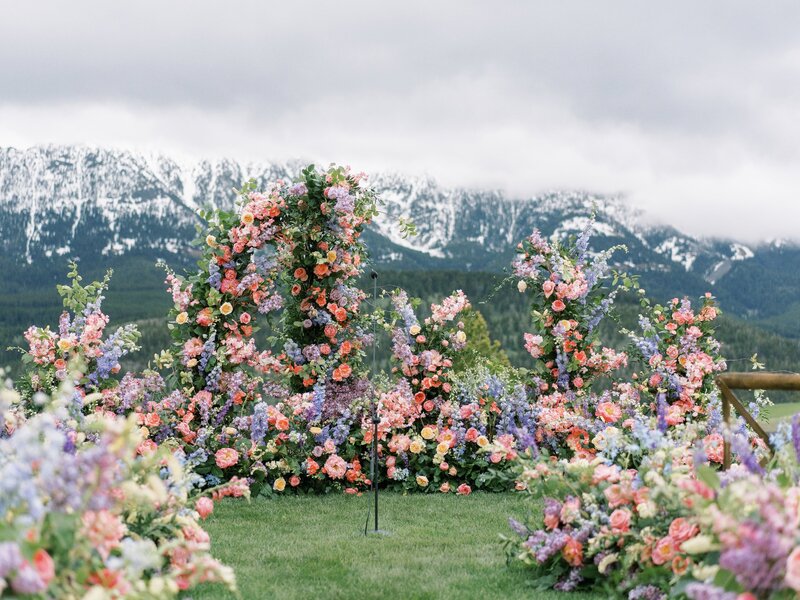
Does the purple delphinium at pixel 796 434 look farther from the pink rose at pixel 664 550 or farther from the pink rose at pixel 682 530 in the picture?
the pink rose at pixel 664 550

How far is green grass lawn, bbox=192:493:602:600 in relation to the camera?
5215mm

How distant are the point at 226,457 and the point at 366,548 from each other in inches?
121

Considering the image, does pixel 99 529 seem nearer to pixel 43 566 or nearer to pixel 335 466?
pixel 43 566

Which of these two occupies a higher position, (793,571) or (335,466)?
(793,571)

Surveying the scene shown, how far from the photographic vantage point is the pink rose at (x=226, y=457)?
8898 mm

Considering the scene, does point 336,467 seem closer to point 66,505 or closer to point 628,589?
point 628,589

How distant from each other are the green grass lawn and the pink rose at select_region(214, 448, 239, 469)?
0.44 metres

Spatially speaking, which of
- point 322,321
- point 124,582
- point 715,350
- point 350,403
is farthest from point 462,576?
point 715,350

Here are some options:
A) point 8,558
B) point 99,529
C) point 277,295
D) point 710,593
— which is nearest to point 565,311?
point 277,295

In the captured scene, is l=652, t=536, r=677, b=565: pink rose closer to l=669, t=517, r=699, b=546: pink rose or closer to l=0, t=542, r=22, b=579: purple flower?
l=669, t=517, r=699, b=546: pink rose

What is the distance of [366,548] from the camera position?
6.43m

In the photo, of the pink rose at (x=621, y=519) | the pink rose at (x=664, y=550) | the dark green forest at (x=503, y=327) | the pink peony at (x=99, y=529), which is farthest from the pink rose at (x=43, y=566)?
the dark green forest at (x=503, y=327)

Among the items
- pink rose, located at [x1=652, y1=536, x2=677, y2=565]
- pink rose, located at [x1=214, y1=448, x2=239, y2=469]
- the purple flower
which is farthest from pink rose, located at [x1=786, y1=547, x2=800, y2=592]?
pink rose, located at [x1=214, y1=448, x2=239, y2=469]

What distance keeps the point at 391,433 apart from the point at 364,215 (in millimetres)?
2925
